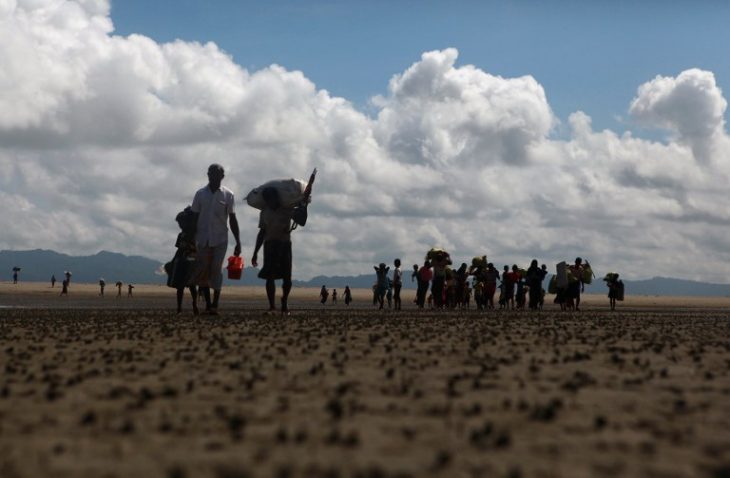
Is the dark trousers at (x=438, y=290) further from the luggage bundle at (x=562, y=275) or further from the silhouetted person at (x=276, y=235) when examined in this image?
the silhouetted person at (x=276, y=235)

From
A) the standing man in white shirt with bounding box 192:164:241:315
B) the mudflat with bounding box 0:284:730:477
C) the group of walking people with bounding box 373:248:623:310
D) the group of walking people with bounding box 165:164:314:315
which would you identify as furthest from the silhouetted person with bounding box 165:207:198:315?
the group of walking people with bounding box 373:248:623:310

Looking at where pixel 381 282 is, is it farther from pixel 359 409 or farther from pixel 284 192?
pixel 359 409

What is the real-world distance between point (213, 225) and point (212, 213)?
9.2 inches

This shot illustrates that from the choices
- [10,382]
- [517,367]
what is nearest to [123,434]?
[10,382]

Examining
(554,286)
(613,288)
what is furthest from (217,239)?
(613,288)

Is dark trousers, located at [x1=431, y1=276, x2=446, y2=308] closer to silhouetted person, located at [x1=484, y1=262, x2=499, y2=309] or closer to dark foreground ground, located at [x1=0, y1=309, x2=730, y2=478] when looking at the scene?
silhouetted person, located at [x1=484, y1=262, x2=499, y2=309]

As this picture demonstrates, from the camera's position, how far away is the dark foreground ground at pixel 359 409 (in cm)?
497

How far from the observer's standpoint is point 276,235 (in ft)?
68.5

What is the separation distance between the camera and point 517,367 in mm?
9539

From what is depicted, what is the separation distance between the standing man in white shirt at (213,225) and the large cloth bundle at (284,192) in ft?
4.04

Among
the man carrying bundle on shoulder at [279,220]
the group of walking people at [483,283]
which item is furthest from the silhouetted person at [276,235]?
the group of walking people at [483,283]

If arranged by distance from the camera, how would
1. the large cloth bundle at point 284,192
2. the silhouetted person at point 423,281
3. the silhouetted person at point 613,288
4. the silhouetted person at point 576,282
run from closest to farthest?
1. the large cloth bundle at point 284,192
2. the silhouetted person at point 576,282
3. the silhouetted person at point 423,281
4. the silhouetted person at point 613,288

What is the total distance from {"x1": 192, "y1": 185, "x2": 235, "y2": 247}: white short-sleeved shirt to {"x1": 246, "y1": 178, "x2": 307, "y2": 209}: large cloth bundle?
3.99 ft

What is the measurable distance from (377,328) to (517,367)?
6.83 m
